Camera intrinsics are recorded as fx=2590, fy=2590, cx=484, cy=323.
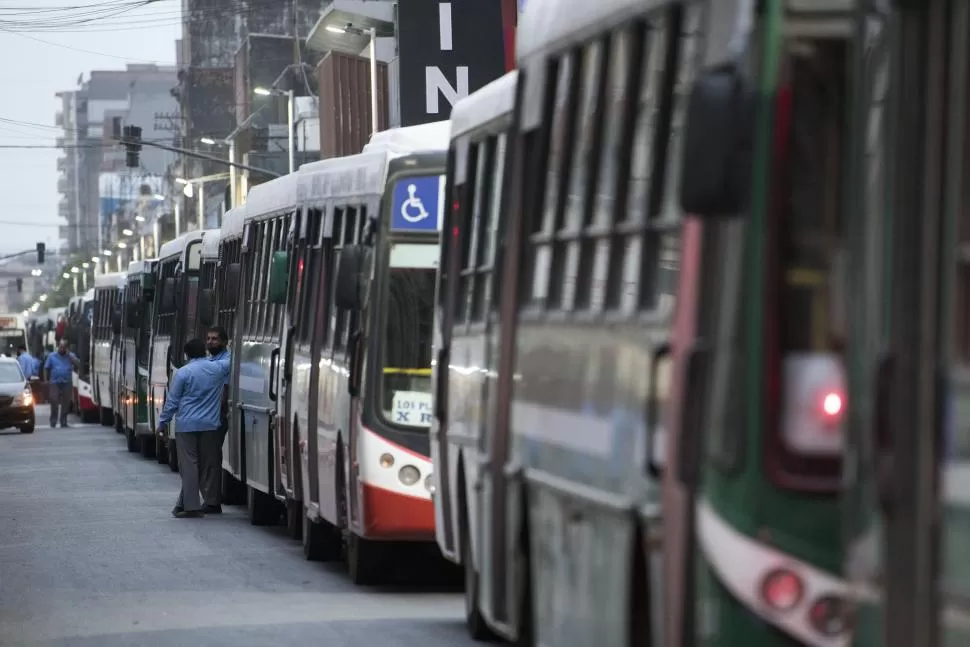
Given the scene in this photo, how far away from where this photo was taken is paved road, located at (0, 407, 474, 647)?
1398 cm

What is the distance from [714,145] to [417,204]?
10.5 meters

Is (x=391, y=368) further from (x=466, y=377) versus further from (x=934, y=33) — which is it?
(x=934, y=33)

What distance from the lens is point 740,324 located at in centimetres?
674

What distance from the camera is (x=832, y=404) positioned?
6535 millimetres

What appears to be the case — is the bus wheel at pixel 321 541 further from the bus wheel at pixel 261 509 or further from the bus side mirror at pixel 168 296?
the bus side mirror at pixel 168 296

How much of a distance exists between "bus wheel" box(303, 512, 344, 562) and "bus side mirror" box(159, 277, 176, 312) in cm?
1660

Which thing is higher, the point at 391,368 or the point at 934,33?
the point at 934,33

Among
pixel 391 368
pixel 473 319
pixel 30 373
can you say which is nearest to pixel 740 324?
pixel 473 319

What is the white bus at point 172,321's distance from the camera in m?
34.6

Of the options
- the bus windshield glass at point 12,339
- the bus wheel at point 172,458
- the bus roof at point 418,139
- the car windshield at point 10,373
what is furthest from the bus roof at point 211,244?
the bus windshield glass at point 12,339

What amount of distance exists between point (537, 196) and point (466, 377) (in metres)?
3.07

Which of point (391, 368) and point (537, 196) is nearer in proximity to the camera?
point (537, 196)

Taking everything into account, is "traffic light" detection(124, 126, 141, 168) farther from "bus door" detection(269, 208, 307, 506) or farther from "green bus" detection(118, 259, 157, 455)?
"bus door" detection(269, 208, 307, 506)

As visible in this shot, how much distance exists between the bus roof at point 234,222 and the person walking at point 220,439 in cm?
144
